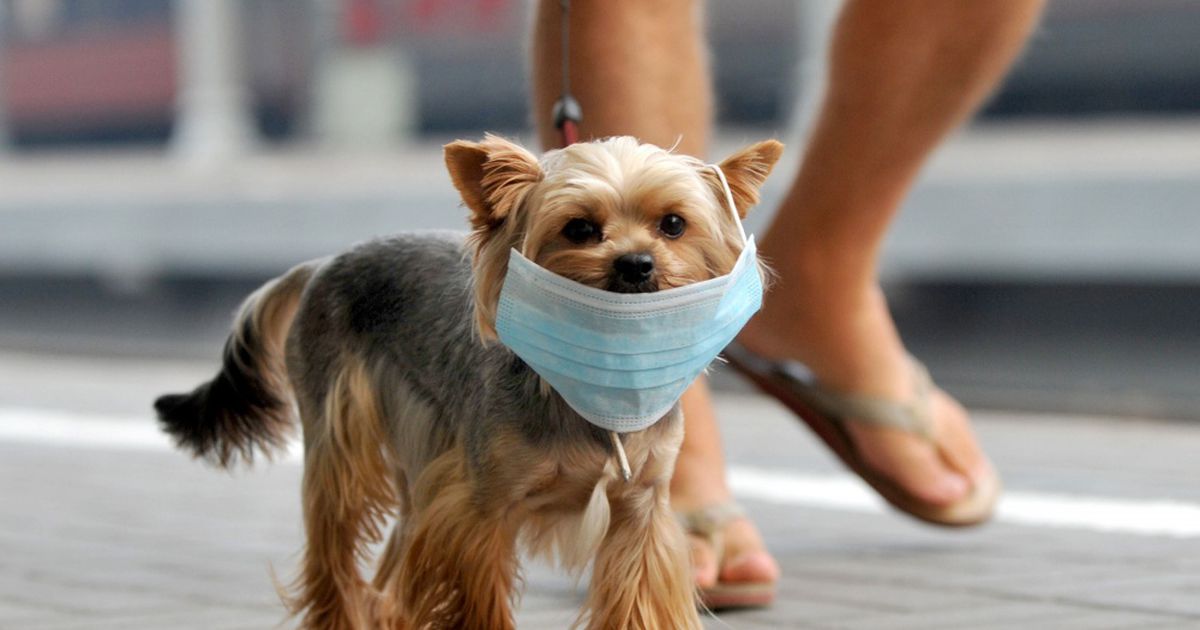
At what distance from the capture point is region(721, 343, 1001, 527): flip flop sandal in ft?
13.4

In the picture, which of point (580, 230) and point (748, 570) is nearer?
point (580, 230)

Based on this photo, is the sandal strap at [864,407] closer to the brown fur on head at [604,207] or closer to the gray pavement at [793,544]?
the gray pavement at [793,544]

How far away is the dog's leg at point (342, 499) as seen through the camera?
2.98 metres

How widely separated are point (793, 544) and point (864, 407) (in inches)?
15.2

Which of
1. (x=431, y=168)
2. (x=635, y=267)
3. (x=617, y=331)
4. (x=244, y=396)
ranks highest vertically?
(x=635, y=267)

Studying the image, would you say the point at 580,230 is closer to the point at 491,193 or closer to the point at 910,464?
the point at 491,193

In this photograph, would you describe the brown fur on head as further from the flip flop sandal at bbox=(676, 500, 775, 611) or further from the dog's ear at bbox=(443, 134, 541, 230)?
the flip flop sandal at bbox=(676, 500, 775, 611)

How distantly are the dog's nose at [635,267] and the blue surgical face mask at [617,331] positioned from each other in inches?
1.3

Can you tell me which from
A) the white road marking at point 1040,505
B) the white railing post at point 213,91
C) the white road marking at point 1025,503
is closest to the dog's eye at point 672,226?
the white road marking at point 1025,503

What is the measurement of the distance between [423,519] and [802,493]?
260 centimetres

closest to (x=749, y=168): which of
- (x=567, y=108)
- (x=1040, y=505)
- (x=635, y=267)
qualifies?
(x=635, y=267)

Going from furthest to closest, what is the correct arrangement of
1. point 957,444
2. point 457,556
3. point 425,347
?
1. point 957,444
2. point 425,347
3. point 457,556

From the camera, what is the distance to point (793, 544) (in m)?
4.27

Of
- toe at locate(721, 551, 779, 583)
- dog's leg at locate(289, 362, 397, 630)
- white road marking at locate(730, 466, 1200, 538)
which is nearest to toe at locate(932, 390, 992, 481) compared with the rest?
white road marking at locate(730, 466, 1200, 538)
